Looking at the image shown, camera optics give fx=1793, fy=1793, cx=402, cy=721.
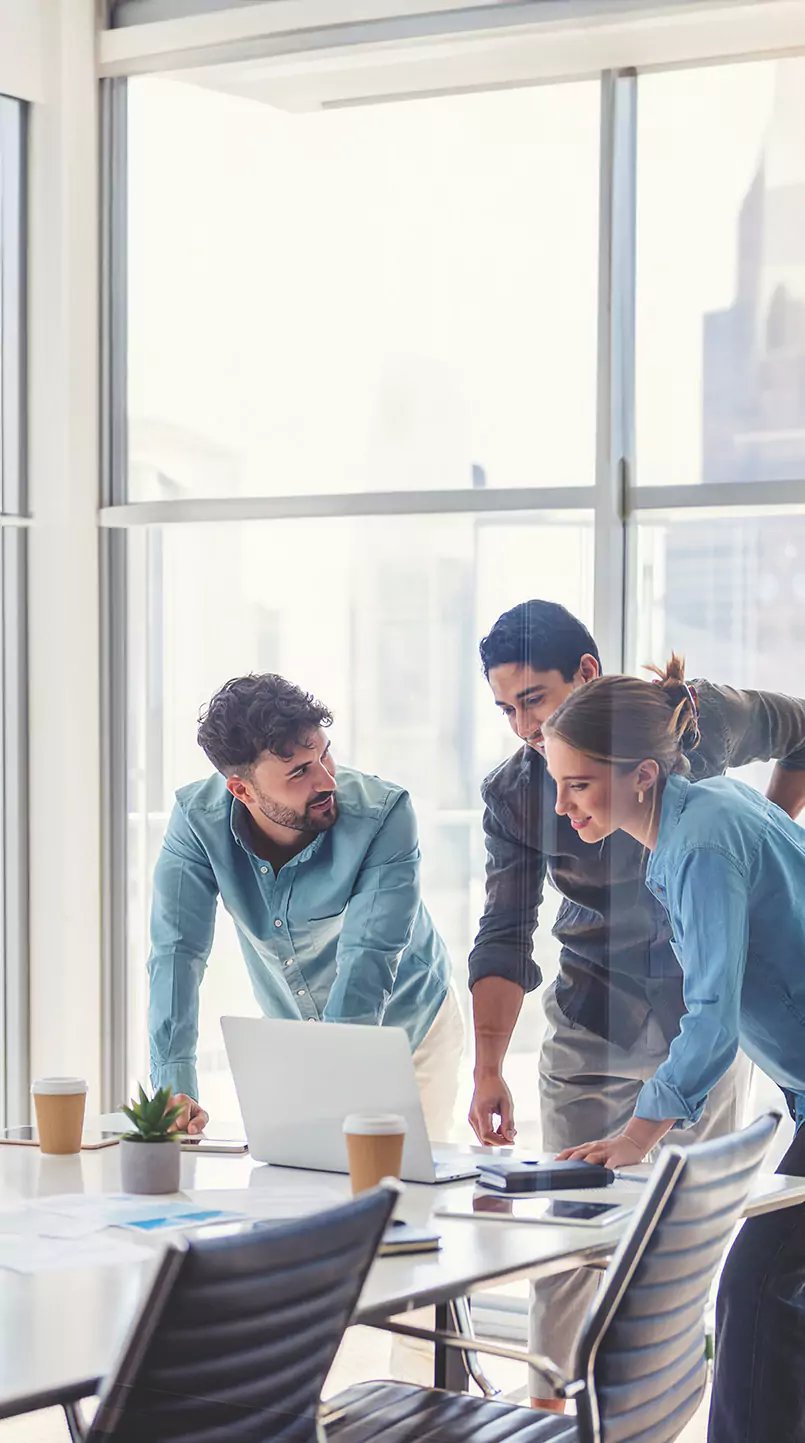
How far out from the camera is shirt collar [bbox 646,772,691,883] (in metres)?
3.52

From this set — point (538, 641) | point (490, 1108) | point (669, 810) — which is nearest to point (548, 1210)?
point (669, 810)

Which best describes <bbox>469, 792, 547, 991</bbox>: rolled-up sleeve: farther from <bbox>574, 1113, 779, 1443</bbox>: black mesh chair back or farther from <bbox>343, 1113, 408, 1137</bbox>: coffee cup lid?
<bbox>574, 1113, 779, 1443</bbox>: black mesh chair back

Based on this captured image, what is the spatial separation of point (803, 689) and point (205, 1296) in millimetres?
2676

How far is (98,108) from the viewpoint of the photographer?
4.98 metres

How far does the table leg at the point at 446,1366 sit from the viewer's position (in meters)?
2.66

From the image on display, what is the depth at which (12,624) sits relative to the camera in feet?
16.2

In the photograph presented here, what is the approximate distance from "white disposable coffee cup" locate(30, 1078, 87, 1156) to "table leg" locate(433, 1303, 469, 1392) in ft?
2.13

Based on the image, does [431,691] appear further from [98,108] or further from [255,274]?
[98,108]

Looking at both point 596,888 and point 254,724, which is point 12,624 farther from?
point 596,888

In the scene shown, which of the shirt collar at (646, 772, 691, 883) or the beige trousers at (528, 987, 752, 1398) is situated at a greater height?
the shirt collar at (646, 772, 691, 883)

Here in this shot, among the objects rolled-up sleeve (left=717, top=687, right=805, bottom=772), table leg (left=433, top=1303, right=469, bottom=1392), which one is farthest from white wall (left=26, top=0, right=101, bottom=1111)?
table leg (left=433, top=1303, right=469, bottom=1392)

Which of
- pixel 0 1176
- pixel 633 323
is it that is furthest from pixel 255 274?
pixel 0 1176

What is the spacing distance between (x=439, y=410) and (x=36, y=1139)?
229 centimetres

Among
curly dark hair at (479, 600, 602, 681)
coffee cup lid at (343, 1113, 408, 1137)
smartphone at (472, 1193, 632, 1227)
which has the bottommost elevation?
smartphone at (472, 1193, 632, 1227)
